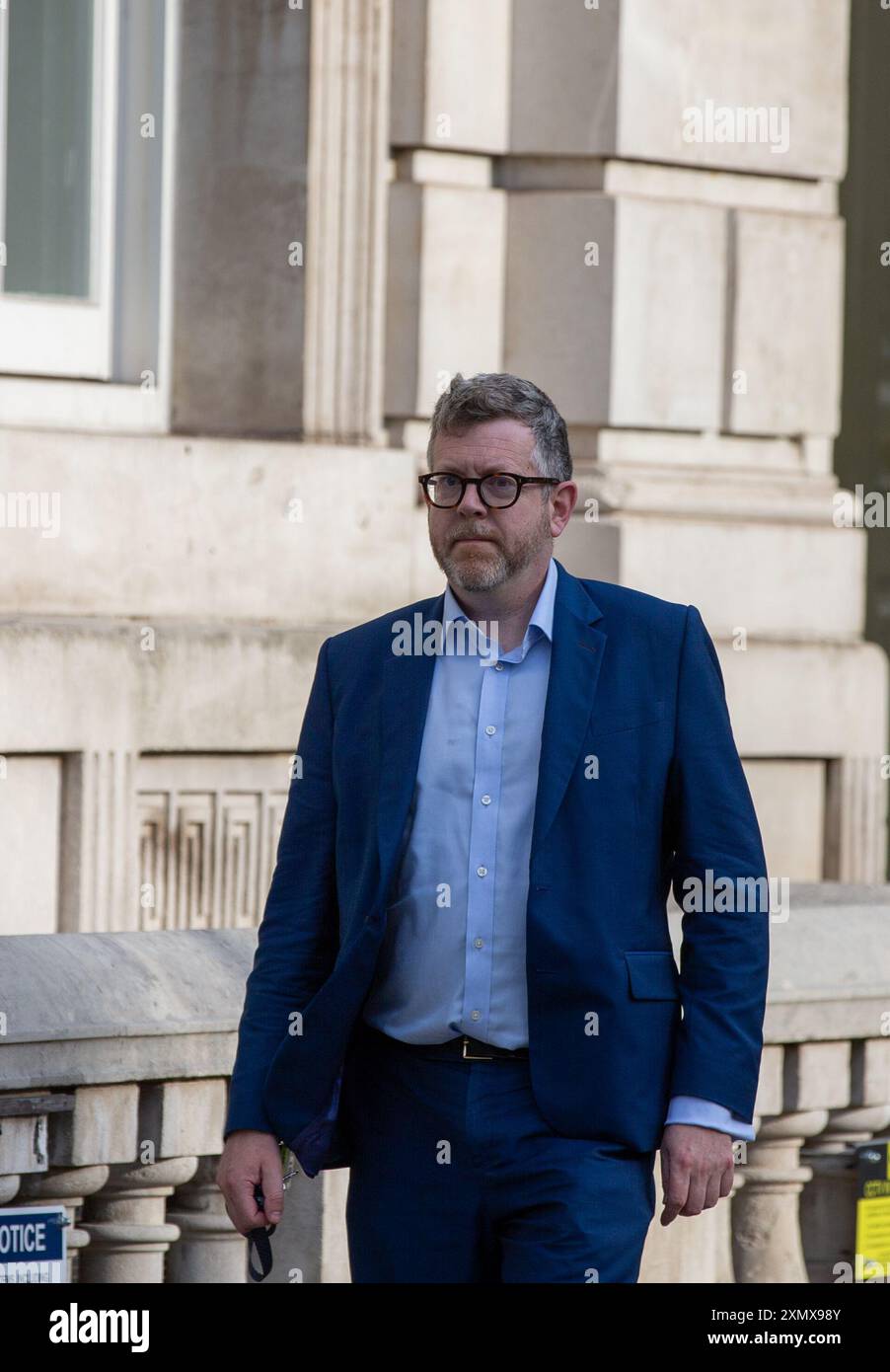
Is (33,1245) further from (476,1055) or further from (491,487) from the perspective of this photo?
(491,487)

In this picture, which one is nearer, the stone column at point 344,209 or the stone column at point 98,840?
the stone column at point 98,840

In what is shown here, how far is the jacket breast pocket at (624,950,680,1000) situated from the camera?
140 inches

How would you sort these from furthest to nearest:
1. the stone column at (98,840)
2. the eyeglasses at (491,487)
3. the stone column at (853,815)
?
the stone column at (853,815)
the stone column at (98,840)
the eyeglasses at (491,487)

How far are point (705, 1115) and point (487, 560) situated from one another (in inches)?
32.6

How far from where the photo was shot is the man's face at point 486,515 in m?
3.59

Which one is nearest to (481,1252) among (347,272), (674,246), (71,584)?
(71,584)

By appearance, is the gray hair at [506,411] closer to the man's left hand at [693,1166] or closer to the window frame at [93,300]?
the man's left hand at [693,1166]

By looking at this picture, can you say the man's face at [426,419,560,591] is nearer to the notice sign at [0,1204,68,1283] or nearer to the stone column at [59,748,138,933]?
the notice sign at [0,1204,68,1283]

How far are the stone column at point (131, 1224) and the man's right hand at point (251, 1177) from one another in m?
0.37

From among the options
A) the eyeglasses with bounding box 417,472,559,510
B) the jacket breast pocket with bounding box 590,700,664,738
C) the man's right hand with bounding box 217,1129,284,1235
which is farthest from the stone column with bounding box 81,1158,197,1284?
the eyeglasses with bounding box 417,472,559,510

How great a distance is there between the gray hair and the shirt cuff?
88 cm

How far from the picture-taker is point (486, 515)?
11.8ft

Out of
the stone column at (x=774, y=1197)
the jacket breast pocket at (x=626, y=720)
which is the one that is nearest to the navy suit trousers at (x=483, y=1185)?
the jacket breast pocket at (x=626, y=720)
